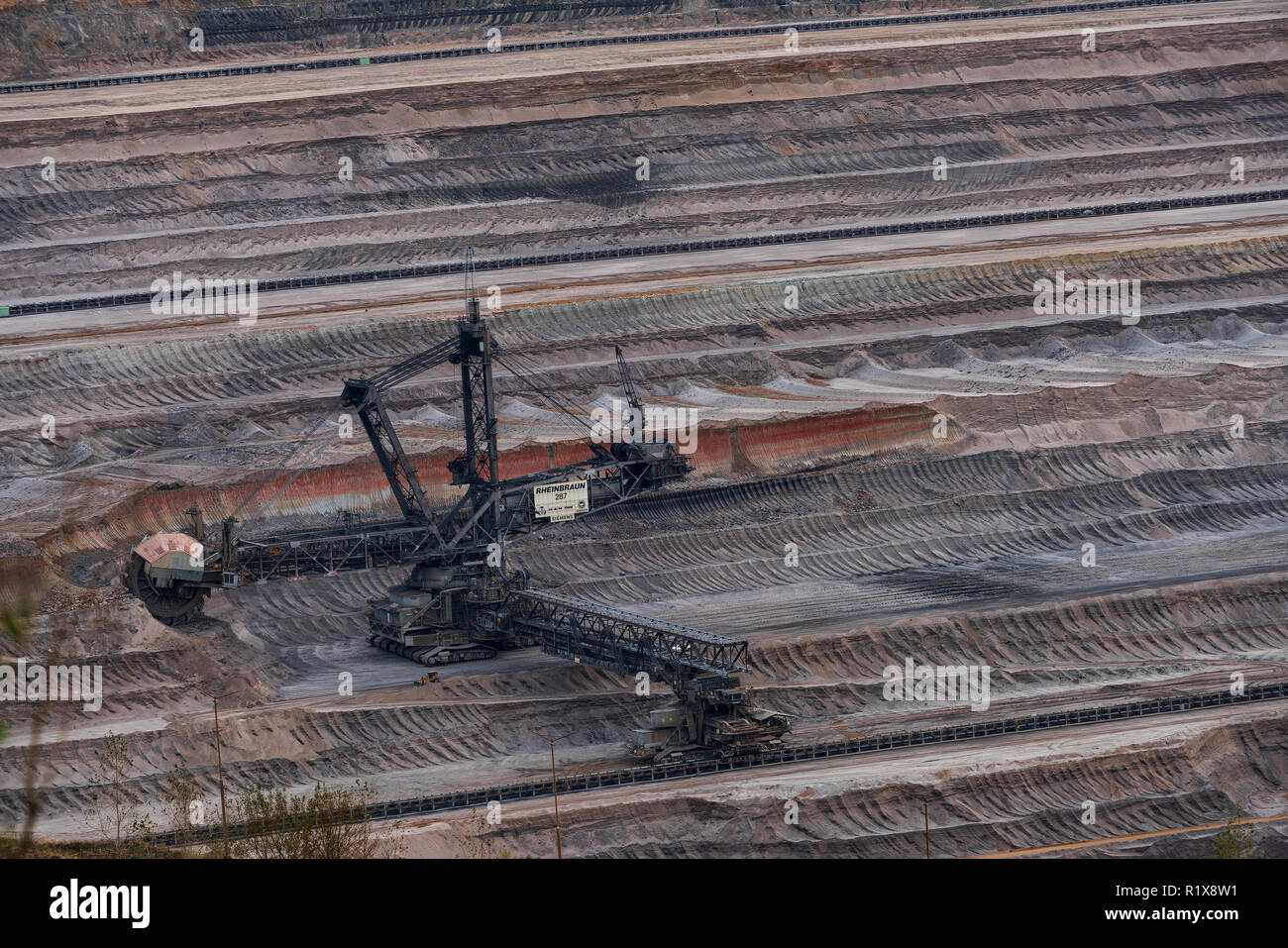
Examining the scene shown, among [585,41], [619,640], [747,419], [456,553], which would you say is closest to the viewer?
[619,640]

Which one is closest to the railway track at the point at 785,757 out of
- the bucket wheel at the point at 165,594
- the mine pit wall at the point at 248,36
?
the bucket wheel at the point at 165,594

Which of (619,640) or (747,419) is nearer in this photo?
(619,640)

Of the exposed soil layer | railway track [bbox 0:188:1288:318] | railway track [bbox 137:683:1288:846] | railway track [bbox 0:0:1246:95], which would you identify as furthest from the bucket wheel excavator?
railway track [bbox 0:0:1246:95]

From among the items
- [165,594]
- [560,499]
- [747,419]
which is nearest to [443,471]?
[747,419]

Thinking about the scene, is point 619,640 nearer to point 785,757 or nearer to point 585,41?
point 785,757

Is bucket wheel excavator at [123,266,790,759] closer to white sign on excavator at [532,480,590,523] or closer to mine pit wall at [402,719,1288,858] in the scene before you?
white sign on excavator at [532,480,590,523]
